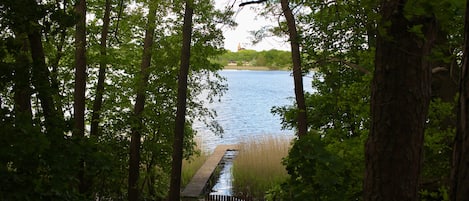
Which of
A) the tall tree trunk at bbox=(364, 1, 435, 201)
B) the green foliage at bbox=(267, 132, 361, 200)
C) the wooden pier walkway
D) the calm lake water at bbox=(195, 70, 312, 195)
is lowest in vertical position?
the wooden pier walkway

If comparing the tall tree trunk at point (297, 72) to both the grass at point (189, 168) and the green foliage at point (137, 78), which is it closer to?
the green foliage at point (137, 78)

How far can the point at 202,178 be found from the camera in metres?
10.4

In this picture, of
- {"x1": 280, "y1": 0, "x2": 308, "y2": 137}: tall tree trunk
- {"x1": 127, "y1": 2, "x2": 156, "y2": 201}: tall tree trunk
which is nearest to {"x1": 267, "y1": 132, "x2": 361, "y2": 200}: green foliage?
{"x1": 280, "y1": 0, "x2": 308, "y2": 137}: tall tree trunk

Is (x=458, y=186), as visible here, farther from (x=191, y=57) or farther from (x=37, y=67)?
(x=191, y=57)

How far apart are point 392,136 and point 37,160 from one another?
2.40 m

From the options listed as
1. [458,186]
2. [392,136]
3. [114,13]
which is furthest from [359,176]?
[114,13]

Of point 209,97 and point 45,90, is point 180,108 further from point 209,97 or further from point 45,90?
point 45,90

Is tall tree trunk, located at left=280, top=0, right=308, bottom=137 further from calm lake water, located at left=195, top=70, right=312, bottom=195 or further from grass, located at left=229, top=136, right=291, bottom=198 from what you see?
grass, located at left=229, top=136, right=291, bottom=198

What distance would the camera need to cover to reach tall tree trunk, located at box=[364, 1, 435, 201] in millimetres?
2088

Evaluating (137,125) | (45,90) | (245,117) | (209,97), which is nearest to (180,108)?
(137,125)

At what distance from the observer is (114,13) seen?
352 inches

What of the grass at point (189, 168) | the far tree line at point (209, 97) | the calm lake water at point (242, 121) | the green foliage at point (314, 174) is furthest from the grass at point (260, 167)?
the green foliage at point (314, 174)

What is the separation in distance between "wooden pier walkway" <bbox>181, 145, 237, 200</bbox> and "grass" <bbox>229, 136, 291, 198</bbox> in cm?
70

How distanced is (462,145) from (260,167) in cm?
911
